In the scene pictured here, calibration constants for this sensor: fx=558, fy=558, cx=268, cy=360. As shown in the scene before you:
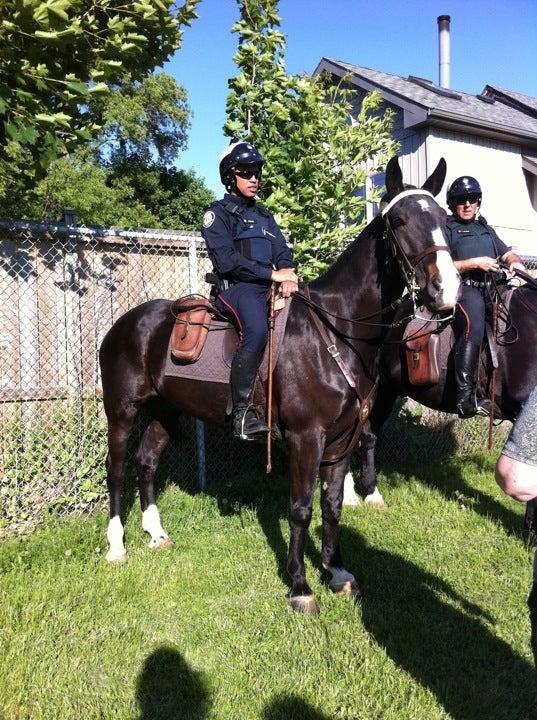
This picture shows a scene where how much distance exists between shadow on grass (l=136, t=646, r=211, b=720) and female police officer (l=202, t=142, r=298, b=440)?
4.82 feet

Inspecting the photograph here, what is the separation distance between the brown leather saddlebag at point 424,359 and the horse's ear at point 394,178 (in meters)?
1.90

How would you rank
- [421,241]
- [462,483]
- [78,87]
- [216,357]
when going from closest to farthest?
1. [421,241]
2. [78,87]
3. [216,357]
4. [462,483]

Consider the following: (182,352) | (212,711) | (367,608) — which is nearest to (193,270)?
(182,352)

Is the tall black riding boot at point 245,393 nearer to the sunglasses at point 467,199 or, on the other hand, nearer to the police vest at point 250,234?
the police vest at point 250,234

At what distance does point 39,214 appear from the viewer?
14258mm

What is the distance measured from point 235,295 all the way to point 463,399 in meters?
2.27

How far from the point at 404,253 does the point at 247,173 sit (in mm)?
1471

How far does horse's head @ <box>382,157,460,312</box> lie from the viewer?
10.3 feet

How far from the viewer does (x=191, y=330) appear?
173 inches

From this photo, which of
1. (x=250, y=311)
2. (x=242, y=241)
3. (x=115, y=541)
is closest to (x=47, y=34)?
(x=242, y=241)

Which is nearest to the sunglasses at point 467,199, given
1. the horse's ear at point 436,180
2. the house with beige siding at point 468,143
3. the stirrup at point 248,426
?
the horse's ear at point 436,180

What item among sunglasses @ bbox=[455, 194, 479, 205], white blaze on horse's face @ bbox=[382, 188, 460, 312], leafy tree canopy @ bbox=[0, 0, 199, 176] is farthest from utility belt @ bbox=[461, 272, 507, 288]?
leafy tree canopy @ bbox=[0, 0, 199, 176]

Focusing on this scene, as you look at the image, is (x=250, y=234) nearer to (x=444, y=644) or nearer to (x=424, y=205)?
(x=424, y=205)

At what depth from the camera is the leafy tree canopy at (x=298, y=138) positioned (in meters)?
5.43
